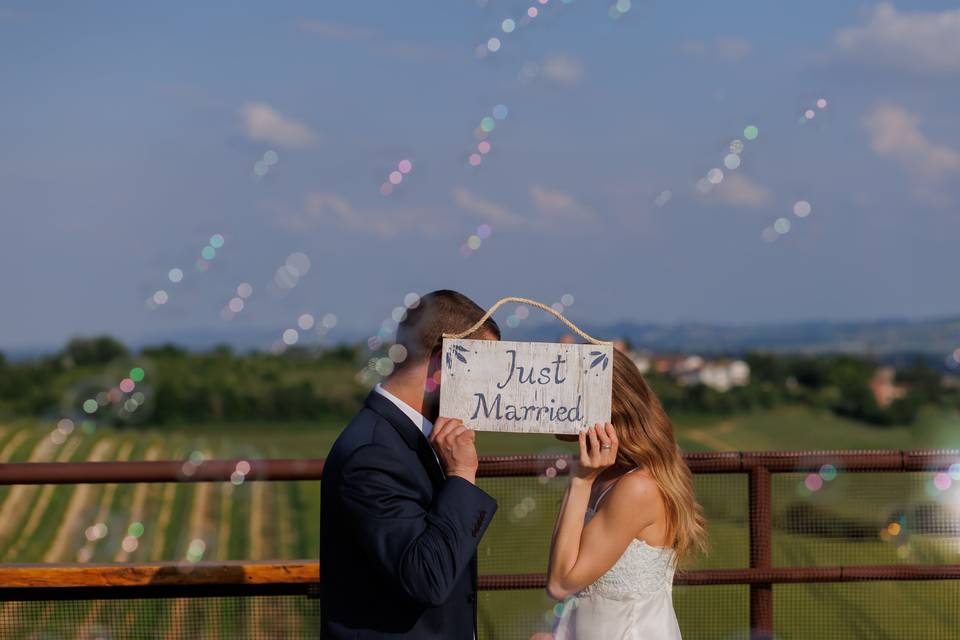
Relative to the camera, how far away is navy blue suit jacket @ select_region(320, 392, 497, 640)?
223 cm

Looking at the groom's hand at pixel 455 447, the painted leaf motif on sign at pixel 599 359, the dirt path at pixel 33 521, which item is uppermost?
the painted leaf motif on sign at pixel 599 359

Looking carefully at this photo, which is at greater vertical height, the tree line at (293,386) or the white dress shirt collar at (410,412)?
the tree line at (293,386)

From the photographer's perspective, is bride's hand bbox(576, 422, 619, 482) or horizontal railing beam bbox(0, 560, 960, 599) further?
horizontal railing beam bbox(0, 560, 960, 599)

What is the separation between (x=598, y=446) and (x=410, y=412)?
430 millimetres

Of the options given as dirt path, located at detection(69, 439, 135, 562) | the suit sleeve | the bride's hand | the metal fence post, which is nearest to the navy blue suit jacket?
the suit sleeve

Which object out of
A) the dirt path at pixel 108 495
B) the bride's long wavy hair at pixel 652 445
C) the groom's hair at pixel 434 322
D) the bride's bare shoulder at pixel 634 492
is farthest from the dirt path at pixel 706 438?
the groom's hair at pixel 434 322

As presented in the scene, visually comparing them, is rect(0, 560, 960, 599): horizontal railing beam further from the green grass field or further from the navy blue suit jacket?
the navy blue suit jacket

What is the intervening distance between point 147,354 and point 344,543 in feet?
204

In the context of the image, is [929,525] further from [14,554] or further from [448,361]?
[14,554]

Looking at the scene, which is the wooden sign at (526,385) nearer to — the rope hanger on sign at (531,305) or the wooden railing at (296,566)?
the rope hanger on sign at (531,305)

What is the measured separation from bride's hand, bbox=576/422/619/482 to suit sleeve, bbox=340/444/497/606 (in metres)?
0.29

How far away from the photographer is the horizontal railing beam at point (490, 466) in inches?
152

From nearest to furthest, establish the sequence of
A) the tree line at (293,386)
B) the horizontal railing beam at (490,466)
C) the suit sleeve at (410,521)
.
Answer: the suit sleeve at (410,521)
the horizontal railing beam at (490,466)
the tree line at (293,386)

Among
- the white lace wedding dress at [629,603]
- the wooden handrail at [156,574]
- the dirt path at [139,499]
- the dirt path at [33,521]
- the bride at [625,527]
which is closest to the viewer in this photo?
the bride at [625,527]
